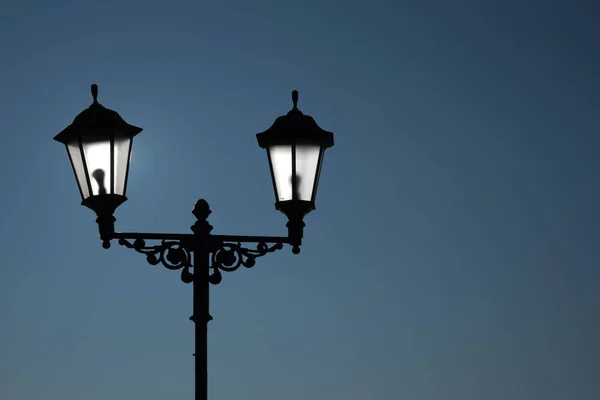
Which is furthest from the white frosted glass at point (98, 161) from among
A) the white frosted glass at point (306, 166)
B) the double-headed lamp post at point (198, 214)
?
the white frosted glass at point (306, 166)

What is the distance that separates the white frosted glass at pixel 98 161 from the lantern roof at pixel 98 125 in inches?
3.9

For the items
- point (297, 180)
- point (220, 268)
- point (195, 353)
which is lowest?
point (195, 353)

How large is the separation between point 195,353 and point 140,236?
1.14 metres

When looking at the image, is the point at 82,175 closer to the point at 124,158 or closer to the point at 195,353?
the point at 124,158

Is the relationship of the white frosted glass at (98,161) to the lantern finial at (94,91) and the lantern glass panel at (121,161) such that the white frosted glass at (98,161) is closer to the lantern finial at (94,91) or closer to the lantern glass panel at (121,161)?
the lantern glass panel at (121,161)

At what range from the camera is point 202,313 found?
31.8 feet

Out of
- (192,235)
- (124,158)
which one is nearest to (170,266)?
(192,235)

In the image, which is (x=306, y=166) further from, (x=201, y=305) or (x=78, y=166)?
(x=78, y=166)

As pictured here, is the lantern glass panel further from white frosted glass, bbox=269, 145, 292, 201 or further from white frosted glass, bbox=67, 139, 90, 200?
white frosted glass, bbox=269, 145, 292, 201

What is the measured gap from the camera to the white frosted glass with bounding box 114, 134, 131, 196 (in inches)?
387

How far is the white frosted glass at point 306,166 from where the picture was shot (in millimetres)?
10008

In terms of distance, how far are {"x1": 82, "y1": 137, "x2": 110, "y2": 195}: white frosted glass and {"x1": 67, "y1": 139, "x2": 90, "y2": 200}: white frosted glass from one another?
0.06 metres

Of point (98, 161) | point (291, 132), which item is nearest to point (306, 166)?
point (291, 132)

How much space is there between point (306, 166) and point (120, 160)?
5.46 ft
